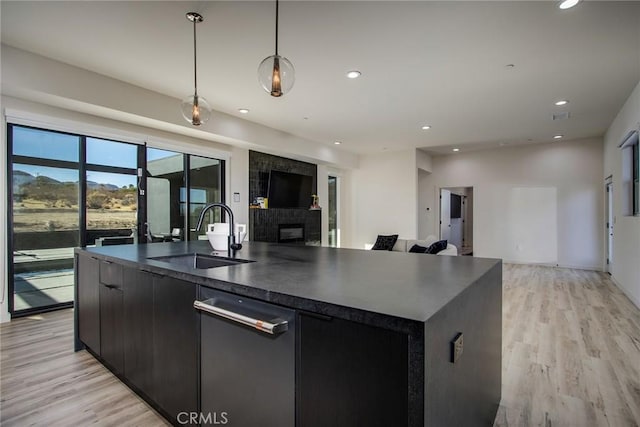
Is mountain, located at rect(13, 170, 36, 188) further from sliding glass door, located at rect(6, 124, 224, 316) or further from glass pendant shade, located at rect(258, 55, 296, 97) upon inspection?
glass pendant shade, located at rect(258, 55, 296, 97)

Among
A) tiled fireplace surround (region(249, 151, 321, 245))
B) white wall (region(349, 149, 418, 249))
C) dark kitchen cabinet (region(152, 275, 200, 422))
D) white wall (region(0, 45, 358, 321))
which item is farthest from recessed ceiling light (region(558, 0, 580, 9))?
white wall (region(349, 149, 418, 249))

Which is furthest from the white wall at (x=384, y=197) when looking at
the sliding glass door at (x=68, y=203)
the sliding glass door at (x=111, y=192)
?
the sliding glass door at (x=111, y=192)

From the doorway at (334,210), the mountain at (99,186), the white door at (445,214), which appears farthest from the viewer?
the white door at (445,214)

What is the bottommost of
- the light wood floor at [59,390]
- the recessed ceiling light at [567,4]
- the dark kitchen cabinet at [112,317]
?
the light wood floor at [59,390]

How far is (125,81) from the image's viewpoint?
3.97 m

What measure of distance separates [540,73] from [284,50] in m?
2.87

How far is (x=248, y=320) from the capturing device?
1.19 metres

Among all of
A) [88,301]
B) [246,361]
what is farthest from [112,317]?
[246,361]

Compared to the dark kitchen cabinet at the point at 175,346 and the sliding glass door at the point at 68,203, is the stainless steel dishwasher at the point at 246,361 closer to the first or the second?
the dark kitchen cabinet at the point at 175,346

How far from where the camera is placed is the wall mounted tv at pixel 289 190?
6.87m

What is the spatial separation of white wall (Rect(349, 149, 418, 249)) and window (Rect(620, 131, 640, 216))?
151 inches

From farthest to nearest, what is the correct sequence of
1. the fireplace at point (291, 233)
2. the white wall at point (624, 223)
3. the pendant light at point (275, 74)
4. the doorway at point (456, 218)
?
the doorway at point (456, 218), the fireplace at point (291, 233), the white wall at point (624, 223), the pendant light at point (275, 74)

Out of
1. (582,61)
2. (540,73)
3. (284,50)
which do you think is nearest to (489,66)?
(540,73)

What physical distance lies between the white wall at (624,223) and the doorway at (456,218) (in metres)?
4.04
